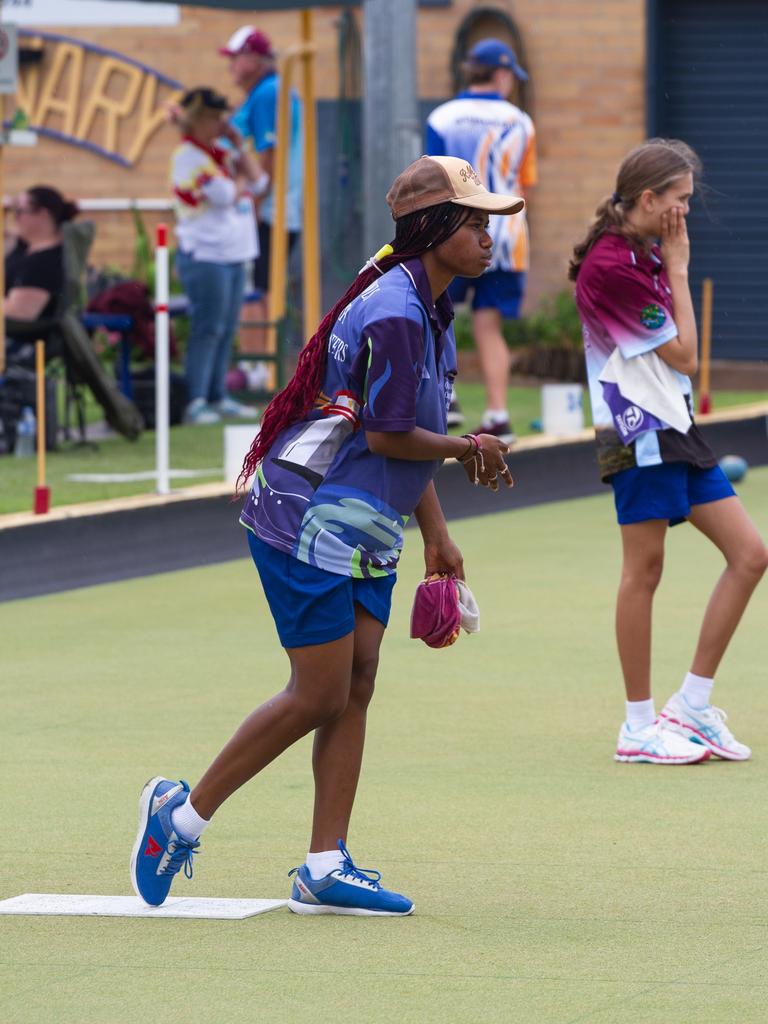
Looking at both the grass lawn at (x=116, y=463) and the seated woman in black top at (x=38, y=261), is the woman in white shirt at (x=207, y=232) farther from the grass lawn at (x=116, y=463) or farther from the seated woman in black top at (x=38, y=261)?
the seated woman in black top at (x=38, y=261)

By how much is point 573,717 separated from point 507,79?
6.50 meters

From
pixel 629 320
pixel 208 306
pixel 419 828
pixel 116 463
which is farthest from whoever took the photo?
pixel 208 306

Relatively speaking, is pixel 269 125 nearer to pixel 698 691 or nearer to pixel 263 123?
pixel 263 123

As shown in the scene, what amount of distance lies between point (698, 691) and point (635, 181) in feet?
4.73

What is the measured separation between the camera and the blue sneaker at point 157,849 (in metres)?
4.69

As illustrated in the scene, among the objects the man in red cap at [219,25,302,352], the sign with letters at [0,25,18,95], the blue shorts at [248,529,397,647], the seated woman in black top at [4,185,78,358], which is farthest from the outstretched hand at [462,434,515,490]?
the man in red cap at [219,25,302,352]

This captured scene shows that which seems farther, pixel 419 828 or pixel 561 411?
pixel 561 411

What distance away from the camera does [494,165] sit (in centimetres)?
1257

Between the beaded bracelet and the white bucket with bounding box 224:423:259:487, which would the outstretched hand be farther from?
the white bucket with bounding box 224:423:259:487

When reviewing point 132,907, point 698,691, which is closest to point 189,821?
point 132,907

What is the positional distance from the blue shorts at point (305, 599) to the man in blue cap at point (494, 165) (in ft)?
25.0

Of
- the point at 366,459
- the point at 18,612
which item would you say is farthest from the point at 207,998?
the point at 18,612

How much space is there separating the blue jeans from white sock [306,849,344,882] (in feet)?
28.1

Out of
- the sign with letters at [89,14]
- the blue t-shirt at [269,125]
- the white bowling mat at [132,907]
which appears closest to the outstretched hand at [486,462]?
the white bowling mat at [132,907]
